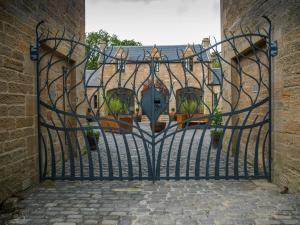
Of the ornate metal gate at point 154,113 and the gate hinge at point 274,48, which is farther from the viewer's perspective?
the ornate metal gate at point 154,113

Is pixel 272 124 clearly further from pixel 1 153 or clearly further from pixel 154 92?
pixel 1 153

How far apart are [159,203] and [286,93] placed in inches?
101

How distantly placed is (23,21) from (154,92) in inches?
94.2

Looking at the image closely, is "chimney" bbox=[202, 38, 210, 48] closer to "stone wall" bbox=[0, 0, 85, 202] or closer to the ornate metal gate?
the ornate metal gate

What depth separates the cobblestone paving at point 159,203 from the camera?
3229 mm

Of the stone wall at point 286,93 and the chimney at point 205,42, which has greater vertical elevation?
the chimney at point 205,42

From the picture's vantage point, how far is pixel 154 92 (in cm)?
476

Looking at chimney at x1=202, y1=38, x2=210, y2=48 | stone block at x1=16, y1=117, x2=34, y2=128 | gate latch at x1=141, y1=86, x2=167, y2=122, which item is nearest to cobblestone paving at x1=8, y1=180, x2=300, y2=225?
stone block at x1=16, y1=117, x2=34, y2=128

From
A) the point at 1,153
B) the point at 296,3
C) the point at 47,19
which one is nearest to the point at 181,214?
the point at 1,153

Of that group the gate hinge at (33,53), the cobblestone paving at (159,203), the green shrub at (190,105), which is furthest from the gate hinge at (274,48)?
the gate hinge at (33,53)

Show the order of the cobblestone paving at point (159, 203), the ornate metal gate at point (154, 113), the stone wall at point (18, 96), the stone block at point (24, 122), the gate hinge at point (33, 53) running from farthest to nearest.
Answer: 1. the ornate metal gate at point (154, 113)
2. the gate hinge at point (33, 53)
3. the stone block at point (24, 122)
4. the stone wall at point (18, 96)
5. the cobblestone paving at point (159, 203)

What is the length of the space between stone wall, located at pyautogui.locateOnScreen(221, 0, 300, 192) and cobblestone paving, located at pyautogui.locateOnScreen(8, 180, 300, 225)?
36 cm

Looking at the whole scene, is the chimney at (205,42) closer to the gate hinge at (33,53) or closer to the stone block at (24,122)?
the gate hinge at (33,53)

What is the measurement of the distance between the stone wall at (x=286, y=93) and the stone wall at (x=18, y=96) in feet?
13.3
